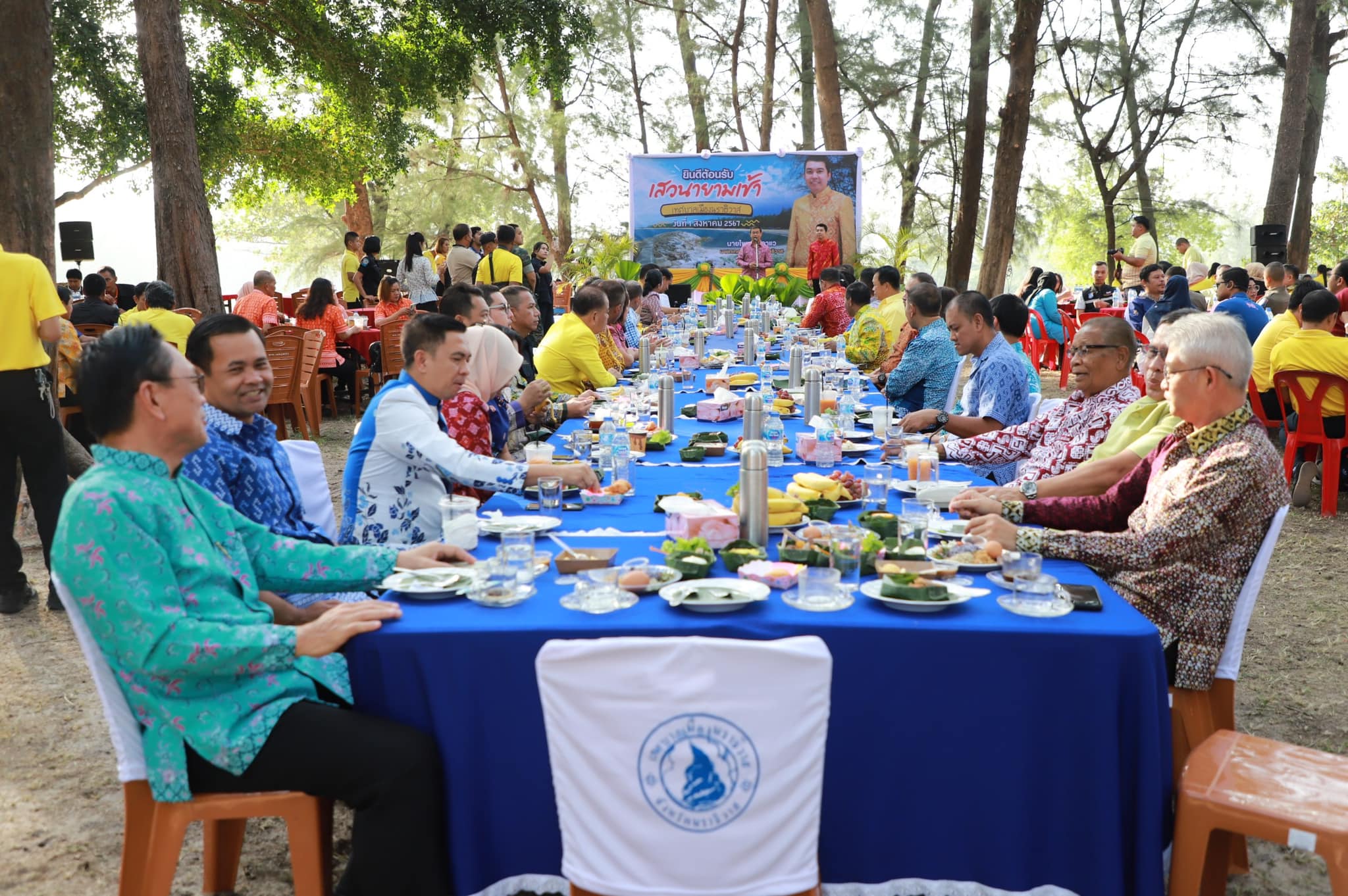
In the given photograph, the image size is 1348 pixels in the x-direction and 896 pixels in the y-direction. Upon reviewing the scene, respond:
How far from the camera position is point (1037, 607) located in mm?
2199

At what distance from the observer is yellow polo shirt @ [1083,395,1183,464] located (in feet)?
10.7

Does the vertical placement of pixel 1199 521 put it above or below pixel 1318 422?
above

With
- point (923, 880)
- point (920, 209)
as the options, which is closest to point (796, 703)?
point (923, 880)

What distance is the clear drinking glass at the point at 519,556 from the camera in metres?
2.35

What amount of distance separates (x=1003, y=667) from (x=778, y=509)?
916 mm

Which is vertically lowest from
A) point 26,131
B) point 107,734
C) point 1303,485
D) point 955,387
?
point 107,734

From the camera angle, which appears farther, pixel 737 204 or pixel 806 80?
pixel 806 80

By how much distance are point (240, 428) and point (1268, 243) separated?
15892 millimetres

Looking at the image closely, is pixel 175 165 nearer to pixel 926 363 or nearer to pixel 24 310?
pixel 24 310

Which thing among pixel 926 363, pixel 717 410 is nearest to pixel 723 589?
pixel 717 410

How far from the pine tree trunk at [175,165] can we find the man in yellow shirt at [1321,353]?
26.4ft

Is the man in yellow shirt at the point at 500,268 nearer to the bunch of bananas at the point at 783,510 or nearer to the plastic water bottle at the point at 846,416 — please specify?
the plastic water bottle at the point at 846,416

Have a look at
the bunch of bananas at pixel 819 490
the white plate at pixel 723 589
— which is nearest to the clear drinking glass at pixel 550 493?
the bunch of bananas at pixel 819 490

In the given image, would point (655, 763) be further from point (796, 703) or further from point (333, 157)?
point (333, 157)
